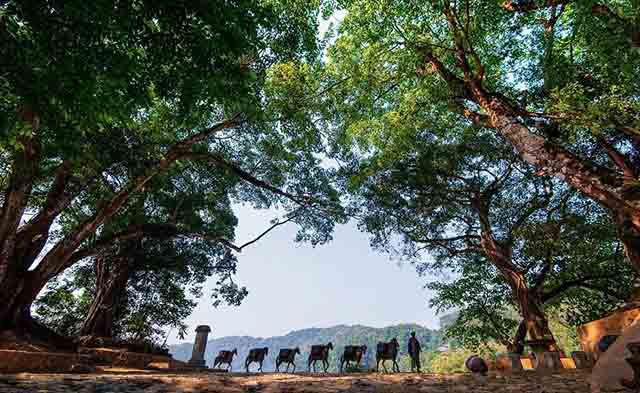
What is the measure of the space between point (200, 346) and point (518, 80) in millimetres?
17662

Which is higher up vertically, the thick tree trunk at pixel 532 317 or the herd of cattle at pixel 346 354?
the thick tree trunk at pixel 532 317

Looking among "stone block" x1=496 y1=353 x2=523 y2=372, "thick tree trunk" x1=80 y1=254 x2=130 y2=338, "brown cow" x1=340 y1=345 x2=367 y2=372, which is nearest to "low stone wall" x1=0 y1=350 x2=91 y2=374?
"thick tree trunk" x1=80 y1=254 x2=130 y2=338

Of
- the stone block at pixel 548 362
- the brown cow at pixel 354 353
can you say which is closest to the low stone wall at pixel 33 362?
the brown cow at pixel 354 353

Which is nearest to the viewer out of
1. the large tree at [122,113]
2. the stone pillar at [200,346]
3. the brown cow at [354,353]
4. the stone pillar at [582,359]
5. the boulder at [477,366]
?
the large tree at [122,113]

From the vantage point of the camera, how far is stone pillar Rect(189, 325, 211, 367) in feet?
49.7

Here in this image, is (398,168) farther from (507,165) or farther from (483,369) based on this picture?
(483,369)

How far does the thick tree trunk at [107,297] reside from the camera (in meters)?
14.9

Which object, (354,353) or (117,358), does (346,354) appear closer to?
(354,353)

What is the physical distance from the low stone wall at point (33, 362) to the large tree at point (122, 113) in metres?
3.11

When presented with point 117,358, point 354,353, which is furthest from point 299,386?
point 117,358

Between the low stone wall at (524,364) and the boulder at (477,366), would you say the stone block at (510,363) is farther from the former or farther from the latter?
the boulder at (477,366)

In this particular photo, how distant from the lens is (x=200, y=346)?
15.5 meters

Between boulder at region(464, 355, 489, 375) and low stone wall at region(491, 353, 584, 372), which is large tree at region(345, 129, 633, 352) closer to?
low stone wall at region(491, 353, 584, 372)

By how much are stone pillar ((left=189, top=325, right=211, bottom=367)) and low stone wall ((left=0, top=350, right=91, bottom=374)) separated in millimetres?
7166
